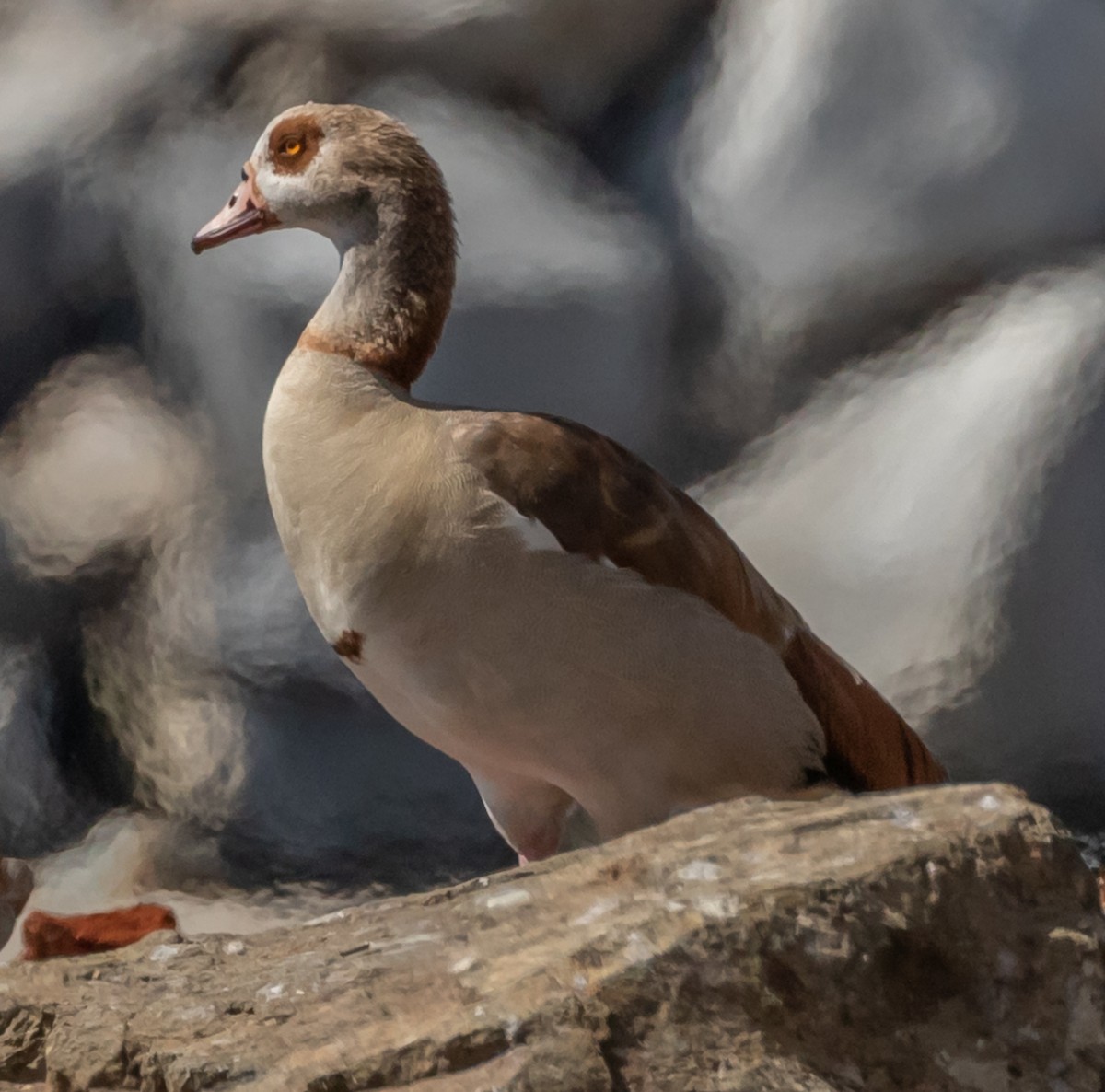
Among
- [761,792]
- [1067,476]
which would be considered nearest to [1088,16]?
[1067,476]

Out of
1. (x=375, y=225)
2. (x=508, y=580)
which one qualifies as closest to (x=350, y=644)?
(x=508, y=580)

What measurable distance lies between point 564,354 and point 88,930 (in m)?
0.93

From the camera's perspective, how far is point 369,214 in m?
1.43

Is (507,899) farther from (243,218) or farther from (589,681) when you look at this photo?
(243,218)

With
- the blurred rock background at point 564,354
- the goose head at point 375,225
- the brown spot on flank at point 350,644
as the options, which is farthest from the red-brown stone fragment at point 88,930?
the goose head at point 375,225

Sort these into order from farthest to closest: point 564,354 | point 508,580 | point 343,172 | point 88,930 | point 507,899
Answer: point 564,354 → point 88,930 → point 343,172 → point 508,580 → point 507,899

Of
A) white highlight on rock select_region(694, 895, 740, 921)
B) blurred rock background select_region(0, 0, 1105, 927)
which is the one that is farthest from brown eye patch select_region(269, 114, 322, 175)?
white highlight on rock select_region(694, 895, 740, 921)

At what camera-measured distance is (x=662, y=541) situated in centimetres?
132

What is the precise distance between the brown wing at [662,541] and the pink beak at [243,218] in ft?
1.20

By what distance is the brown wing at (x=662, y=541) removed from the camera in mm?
1278

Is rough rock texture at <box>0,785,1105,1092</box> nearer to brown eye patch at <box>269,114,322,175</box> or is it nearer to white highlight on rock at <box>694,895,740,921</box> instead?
white highlight on rock at <box>694,895,740,921</box>

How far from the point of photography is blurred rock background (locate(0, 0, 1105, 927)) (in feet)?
→ 6.20

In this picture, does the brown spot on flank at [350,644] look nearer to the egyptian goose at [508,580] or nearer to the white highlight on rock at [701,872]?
the egyptian goose at [508,580]

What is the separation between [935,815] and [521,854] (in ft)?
2.25
